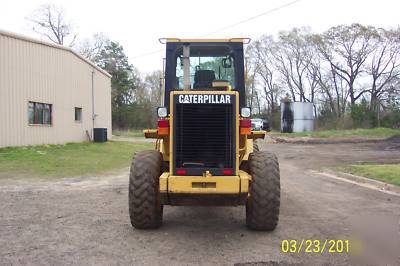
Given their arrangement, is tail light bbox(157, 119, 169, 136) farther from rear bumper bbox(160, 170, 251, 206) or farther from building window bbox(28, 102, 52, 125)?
building window bbox(28, 102, 52, 125)

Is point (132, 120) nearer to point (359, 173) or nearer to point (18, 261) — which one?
point (359, 173)

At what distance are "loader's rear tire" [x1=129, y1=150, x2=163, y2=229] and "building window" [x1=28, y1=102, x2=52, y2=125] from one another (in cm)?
1726

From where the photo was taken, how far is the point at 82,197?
10477mm

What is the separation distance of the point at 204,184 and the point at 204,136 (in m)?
0.72

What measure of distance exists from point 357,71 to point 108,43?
1502 inches

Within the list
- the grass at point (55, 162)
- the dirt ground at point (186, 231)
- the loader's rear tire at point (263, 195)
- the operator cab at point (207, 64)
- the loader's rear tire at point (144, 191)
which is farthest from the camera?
the grass at point (55, 162)

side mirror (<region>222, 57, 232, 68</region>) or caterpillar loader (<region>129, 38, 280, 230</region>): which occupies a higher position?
side mirror (<region>222, 57, 232, 68</region>)

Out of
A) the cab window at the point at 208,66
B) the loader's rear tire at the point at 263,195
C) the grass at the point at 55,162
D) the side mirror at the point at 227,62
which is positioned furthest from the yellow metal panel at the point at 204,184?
the grass at the point at 55,162

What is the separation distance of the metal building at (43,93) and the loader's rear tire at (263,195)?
1652 centimetres

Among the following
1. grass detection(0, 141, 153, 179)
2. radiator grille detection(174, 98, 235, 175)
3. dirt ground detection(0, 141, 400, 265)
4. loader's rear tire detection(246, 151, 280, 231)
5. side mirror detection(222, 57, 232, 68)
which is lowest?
dirt ground detection(0, 141, 400, 265)

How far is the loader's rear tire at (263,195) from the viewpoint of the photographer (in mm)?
6520

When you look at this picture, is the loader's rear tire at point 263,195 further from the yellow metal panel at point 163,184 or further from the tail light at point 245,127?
the yellow metal panel at point 163,184

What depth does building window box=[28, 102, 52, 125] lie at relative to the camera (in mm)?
22438

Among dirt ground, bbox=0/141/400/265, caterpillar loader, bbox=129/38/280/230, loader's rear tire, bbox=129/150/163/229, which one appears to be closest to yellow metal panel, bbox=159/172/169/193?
caterpillar loader, bbox=129/38/280/230
